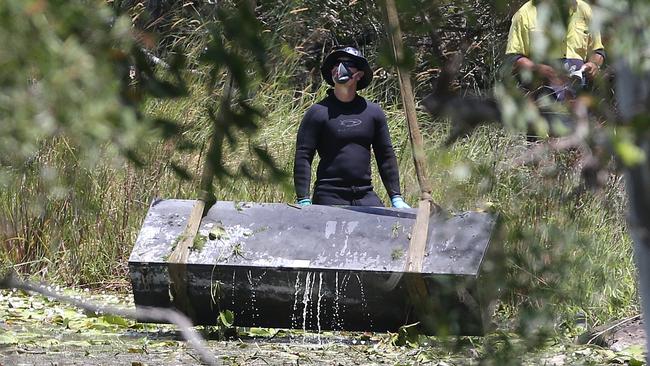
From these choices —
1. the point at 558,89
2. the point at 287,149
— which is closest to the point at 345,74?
the point at 287,149

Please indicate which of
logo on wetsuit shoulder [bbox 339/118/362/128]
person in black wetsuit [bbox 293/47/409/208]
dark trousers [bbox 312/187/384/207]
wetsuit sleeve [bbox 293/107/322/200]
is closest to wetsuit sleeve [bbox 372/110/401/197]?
person in black wetsuit [bbox 293/47/409/208]

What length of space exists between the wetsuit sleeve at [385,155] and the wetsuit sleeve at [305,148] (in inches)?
16.8

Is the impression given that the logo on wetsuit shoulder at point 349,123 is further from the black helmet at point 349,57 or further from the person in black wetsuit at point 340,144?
the black helmet at point 349,57

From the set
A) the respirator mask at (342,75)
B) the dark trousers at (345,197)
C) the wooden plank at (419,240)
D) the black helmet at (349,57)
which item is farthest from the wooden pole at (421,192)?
the black helmet at (349,57)

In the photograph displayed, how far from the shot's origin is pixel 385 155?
918 cm

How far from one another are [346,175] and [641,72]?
719 cm

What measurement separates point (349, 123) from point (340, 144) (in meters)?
0.16

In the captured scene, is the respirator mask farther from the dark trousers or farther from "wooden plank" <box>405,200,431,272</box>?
"wooden plank" <box>405,200,431,272</box>

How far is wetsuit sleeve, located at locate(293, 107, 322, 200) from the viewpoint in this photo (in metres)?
8.94

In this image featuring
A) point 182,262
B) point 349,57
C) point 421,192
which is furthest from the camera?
point 349,57

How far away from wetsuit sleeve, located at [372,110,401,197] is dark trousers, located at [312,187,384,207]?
10.2 inches

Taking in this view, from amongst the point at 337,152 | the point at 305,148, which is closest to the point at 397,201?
the point at 337,152

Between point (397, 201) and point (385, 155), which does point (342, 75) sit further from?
point (397, 201)

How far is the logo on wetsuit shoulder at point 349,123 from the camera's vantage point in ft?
29.4
